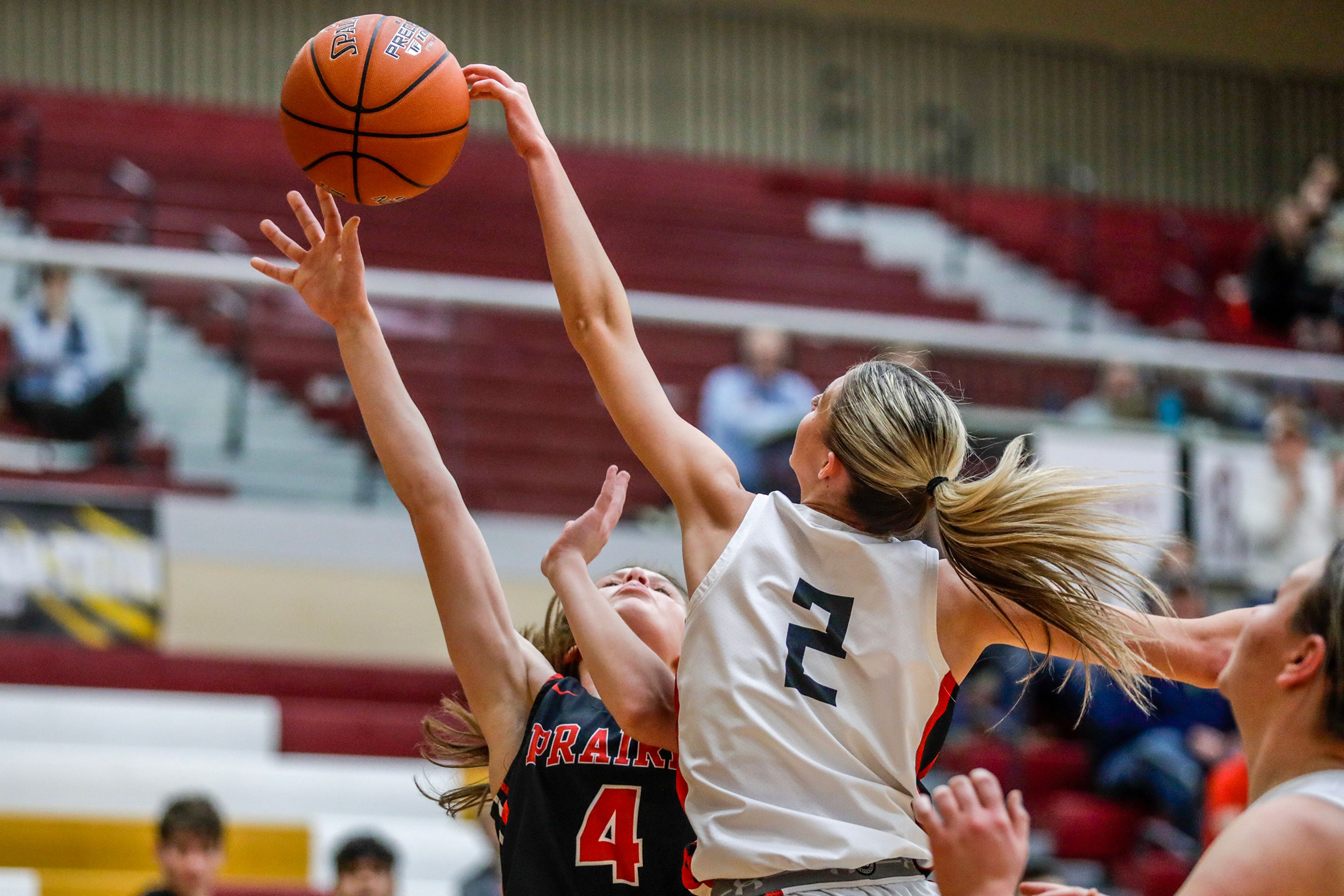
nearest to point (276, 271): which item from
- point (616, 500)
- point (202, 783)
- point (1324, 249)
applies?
point (616, 500)

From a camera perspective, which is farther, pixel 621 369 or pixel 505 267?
pixel 505 267

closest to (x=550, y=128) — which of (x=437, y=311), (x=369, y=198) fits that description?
(x=437, y=311)

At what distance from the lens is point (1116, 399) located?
295 inches

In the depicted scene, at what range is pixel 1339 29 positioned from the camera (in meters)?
15.7

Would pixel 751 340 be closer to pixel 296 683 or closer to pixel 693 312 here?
pixel 693 312

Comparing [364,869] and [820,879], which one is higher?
[820,879]

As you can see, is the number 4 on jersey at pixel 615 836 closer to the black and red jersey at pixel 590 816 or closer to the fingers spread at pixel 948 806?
the black and red jersey at pixel 590 816

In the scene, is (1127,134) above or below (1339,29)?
below

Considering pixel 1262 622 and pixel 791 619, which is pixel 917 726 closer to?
pixel 791 619

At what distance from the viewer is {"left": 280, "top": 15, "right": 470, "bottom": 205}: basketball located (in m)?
3.06

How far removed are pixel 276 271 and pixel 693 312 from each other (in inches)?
171

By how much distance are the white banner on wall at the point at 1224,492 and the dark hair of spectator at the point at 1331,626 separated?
5311mm

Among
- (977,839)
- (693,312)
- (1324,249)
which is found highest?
(1324,249)

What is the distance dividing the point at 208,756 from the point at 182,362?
5.41ft
